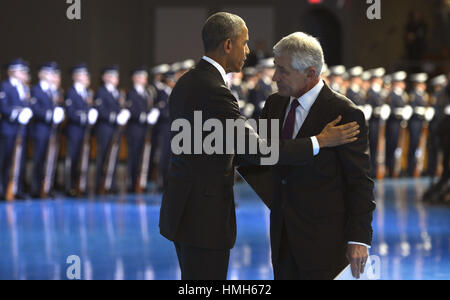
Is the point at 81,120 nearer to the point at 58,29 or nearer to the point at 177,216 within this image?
the point at 58,29

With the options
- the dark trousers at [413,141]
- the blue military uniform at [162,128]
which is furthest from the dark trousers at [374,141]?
the blue military uniform at [162,128]

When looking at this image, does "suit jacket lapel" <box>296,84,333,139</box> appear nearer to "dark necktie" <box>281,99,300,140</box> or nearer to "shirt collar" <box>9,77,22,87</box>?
"dark necktie" <box>281,99,300,140</box>

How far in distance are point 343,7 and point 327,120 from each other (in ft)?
57.6

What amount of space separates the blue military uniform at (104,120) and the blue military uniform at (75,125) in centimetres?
20

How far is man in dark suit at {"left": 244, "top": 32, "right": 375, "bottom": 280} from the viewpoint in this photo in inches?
128

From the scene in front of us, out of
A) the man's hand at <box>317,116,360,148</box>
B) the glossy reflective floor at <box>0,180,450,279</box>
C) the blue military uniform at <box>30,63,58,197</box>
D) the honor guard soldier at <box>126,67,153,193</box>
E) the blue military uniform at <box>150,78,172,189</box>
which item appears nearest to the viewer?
the man's hand at <box>317,116,360,148</box>

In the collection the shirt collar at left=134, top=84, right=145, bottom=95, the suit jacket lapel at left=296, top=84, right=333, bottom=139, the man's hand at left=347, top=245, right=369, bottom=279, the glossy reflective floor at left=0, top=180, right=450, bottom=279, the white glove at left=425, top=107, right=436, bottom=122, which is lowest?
the glossy reflective floor at left=0, top=180, right=450, bottom=279

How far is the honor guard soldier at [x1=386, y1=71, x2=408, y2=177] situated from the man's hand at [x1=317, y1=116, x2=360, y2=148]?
482 inches

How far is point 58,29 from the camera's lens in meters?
16.6

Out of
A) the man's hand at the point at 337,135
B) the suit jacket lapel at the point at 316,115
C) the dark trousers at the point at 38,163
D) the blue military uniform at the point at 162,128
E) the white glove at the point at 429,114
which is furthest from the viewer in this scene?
the white glove at the point at 429,114

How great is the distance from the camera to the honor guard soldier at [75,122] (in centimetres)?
1171

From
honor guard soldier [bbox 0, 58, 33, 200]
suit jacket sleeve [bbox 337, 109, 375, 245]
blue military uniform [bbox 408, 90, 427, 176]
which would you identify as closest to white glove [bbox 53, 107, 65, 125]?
honor guard soldier [bbox 0, 58, 33, 200]

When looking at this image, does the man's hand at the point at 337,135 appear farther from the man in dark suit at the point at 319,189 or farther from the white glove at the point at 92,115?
the white glove at the point at 92,115
